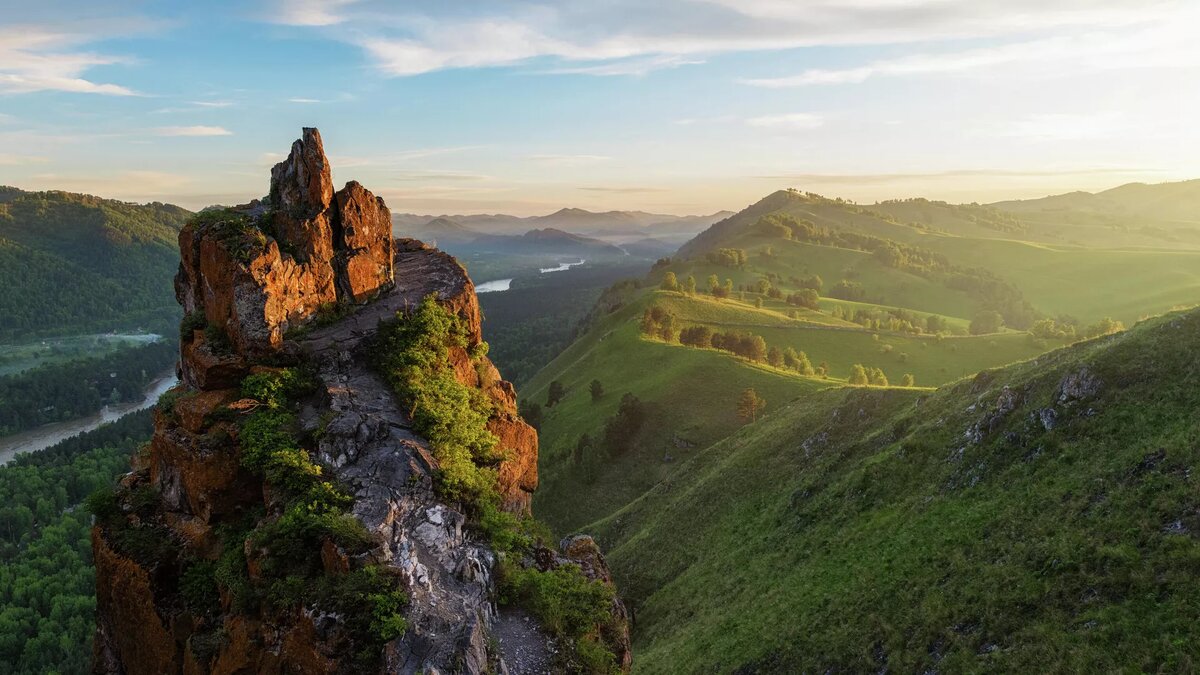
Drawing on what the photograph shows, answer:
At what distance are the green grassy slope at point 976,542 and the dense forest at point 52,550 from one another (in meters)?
83.9

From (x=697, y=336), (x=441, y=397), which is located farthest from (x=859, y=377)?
(x=441, y=397)

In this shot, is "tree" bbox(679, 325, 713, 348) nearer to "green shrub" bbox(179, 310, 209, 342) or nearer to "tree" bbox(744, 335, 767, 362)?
"tree" bbox(744, 335, 767, 362)

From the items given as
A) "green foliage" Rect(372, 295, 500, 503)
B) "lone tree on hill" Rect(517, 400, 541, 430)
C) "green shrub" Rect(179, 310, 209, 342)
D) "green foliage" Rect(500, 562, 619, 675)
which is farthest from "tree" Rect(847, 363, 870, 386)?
"green shrub" Rect(179, 310, 209, 342)

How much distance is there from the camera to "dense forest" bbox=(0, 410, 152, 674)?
3346 inches

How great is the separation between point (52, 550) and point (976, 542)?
467ft

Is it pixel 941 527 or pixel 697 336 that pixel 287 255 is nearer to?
pixel 941 527

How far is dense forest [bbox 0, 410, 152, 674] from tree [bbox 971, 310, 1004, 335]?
619ft

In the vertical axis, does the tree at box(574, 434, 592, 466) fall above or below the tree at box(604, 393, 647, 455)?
below

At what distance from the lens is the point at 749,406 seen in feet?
293

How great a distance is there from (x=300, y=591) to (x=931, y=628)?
27.5m

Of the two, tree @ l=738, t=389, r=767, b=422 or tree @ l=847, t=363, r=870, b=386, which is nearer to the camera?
tree @ l=738, t=389, r=767, b=422

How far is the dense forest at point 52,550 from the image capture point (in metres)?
85.0

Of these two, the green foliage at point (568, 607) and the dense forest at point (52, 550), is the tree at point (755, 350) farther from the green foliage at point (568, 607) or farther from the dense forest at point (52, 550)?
the dense forest at point (52, 550)

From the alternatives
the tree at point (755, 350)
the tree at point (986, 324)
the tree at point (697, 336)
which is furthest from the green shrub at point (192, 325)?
the tree at point (986, 324)
